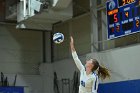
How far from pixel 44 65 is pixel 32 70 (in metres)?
0.52

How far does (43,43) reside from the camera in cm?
1532

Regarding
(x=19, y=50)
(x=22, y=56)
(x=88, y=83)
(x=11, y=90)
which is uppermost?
(x=19, y=50)

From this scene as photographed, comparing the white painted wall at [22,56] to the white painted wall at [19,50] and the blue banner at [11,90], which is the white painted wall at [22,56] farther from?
the blue banner at [11,90]

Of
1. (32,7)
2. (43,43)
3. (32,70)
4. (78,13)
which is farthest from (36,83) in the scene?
(32,7)

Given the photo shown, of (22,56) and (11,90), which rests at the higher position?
(22,56)

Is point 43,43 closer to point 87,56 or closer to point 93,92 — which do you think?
point 87,56

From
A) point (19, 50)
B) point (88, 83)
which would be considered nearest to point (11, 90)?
point (19, 50)

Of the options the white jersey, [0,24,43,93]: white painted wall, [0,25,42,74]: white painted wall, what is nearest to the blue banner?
[0,24,43,93]: white painted wall

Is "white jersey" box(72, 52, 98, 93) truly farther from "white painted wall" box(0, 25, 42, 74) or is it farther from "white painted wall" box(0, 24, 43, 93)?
"white painted wall" box(0, 25, 42, 74)

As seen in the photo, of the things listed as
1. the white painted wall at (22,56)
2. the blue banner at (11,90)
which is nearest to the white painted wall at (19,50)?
the white painted wall at (22,56)

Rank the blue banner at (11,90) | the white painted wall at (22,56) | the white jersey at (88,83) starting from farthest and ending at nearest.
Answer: the white painted wall at (22,56) < the blue banner at (11,90) < the white jersey at (88,83)

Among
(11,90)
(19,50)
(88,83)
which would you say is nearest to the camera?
(88,83)

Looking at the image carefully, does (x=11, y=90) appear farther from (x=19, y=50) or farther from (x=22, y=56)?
(x=19, y=50)

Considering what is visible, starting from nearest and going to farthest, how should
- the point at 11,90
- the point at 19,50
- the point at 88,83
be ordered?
the point at 88,83
the point at 11,90
the point at 19,50
